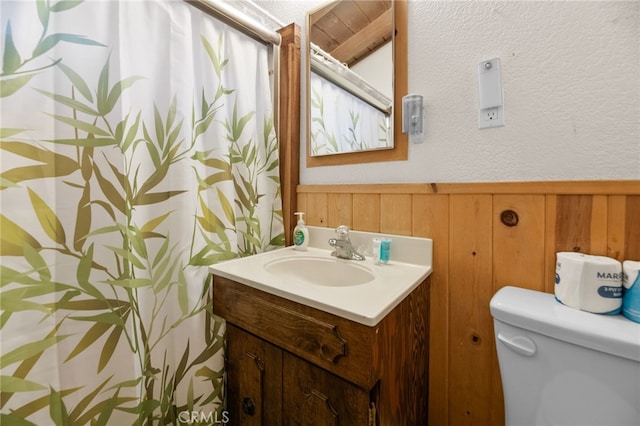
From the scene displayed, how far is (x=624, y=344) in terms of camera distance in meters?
0.49

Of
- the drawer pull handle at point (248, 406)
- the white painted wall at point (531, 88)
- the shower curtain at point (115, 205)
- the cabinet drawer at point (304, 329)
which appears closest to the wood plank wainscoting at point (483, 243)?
the white painted wall at point (531, 88)

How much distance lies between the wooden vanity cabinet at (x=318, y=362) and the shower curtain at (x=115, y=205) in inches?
6.6

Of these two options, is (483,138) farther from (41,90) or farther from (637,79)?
(41,90)

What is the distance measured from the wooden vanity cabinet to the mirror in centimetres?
59

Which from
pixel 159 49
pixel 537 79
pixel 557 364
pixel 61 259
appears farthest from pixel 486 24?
pixel 61 259

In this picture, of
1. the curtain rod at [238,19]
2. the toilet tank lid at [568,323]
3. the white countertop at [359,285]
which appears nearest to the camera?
the toilet tank lid at [568,323]

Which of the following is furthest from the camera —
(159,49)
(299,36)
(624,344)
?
(299,36)

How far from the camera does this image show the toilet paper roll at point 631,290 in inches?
21.6

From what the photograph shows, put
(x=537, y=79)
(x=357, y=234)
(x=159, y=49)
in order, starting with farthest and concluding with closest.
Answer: (x=357, y=234) < (x=159, y=49) < (x=537, y=79)

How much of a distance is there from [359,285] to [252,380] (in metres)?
0.48

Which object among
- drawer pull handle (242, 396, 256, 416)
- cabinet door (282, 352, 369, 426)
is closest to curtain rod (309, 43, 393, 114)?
cabinet door (282, 352, 369, 426)

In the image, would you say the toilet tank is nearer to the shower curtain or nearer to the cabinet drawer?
the cabinet drawer

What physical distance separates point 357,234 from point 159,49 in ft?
3.07

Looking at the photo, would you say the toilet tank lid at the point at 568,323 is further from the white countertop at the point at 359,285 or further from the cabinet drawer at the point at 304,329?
the cabinet drawer at the point at 304,329
